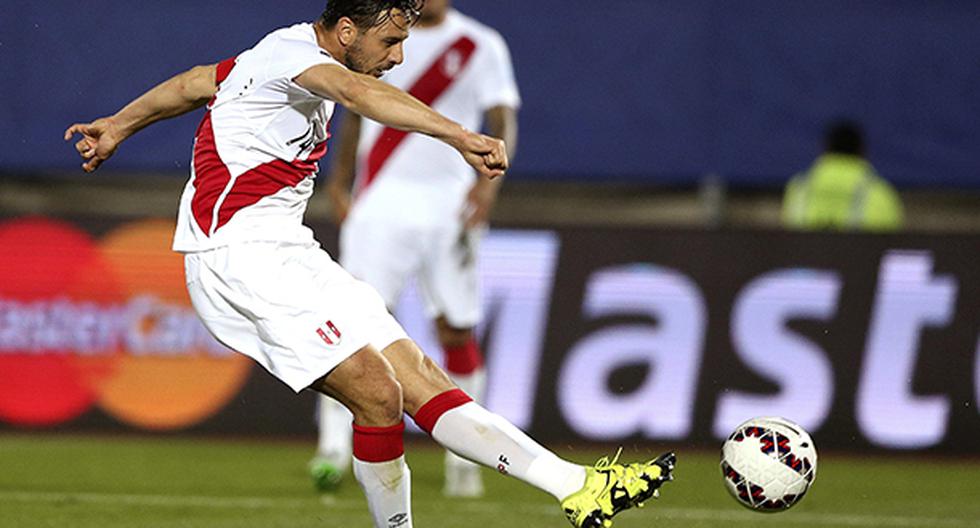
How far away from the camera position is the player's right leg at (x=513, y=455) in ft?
18.4

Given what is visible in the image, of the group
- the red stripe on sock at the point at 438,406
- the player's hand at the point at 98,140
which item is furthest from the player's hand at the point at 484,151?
the player's hand at the point at 98,140

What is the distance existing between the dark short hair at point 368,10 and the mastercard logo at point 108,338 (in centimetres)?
533

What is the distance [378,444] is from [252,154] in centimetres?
100

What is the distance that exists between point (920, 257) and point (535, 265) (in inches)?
88.4

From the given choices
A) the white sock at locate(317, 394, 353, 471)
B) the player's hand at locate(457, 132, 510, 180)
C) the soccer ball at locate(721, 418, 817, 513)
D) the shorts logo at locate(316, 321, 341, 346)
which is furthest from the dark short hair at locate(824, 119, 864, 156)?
the player's hand at locate(457, 132, 510, 180)

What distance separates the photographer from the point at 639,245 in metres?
11.0

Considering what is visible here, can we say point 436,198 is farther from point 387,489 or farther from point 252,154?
point 387,489

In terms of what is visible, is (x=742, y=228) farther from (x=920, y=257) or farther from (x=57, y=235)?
(x=57, y=235)

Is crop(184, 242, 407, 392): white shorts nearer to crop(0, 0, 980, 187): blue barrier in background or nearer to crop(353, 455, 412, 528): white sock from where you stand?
crop(353, 455, 412, 528): white sock

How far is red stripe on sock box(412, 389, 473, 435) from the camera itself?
593cm

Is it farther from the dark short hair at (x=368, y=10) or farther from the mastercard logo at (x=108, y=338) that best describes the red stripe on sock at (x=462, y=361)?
the dark short hair at (x=368, y=10)

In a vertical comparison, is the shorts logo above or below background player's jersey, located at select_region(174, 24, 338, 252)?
below

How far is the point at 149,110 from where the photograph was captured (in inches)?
243

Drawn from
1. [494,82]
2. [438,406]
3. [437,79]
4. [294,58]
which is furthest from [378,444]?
[494,82]
